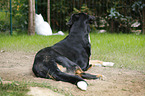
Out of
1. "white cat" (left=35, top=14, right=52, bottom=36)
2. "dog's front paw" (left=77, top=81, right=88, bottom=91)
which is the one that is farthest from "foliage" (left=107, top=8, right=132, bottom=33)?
"dog's front paw" (left=77, top=81, right=88, bottom=91)

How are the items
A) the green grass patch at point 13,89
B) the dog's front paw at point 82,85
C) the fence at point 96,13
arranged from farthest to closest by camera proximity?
1. the fence at point 96,13
2. the dog's front paw at point 82,85
3. the green grass patch at point 13,89

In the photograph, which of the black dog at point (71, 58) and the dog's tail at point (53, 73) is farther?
the black dog at point (71, 58)

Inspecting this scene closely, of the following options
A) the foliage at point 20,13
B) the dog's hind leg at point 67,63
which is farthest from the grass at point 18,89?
the foliage at point 20,13

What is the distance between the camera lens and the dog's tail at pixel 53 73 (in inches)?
125

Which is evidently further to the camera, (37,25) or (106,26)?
(106,26)

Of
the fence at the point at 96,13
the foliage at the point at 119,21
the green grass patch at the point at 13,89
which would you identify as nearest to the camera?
the green grass patch at the point at 13,89

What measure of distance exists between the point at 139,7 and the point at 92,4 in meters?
2.71

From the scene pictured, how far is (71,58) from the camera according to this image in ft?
12.7

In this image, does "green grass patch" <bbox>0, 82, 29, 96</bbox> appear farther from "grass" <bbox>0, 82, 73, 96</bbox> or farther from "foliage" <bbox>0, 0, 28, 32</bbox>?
"foliage" <bbox>0, 0, 28, 32</bbox>

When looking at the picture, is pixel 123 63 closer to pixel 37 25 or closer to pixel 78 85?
pixel 78 85

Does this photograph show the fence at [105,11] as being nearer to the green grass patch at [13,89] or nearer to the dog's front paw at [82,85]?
the dog's front paw at [82,85]

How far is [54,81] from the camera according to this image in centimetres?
328

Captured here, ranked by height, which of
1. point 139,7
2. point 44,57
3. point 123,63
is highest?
point 139,7

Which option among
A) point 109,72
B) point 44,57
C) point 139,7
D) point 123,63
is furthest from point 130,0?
point 44,57
